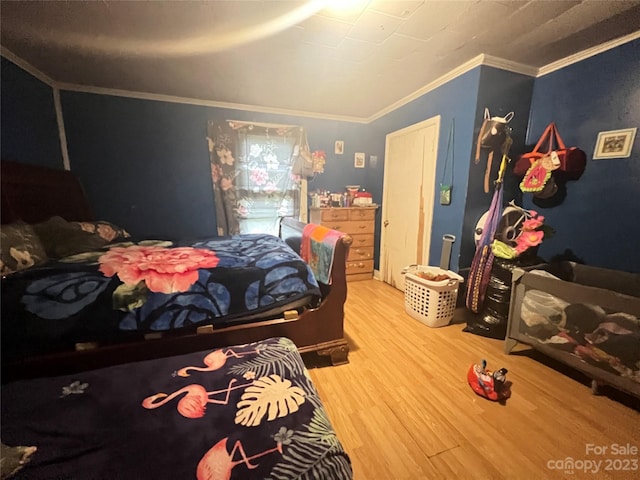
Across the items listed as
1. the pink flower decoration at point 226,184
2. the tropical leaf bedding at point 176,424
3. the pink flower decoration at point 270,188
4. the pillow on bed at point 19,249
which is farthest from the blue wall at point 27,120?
the tropical leaf bedding at point 176,424

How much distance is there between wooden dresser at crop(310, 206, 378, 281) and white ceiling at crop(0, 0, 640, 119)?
58.4 inches

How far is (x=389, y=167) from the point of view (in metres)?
3.32

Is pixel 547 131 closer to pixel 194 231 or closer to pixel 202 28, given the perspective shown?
pixel 202 28

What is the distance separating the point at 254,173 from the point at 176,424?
2.99 meters

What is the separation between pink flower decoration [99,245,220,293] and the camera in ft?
4.62

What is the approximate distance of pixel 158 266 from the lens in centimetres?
152

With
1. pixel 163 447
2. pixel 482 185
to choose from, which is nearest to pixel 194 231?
pixel 163 447

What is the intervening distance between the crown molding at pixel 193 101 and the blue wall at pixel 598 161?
7.51ft

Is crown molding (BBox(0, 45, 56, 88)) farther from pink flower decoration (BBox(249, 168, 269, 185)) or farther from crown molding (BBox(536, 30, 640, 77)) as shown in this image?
crown molding (BBox(536, 30, 640, 77))

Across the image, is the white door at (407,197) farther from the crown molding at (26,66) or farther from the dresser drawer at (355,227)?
the crown molding at (26,66)

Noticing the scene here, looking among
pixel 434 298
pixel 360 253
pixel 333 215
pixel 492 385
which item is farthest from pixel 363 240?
pixel 492 385

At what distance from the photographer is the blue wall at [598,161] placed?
Result: 1.79 metres

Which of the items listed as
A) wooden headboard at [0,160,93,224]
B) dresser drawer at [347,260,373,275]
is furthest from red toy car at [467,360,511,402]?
wooden headboard at [0,160,93,224]

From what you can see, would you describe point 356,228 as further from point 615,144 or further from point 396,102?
point 615,144
